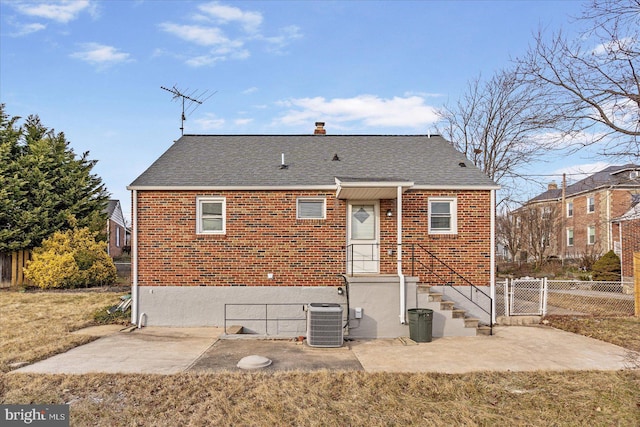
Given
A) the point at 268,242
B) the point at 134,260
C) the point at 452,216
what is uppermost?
the point at 452,216

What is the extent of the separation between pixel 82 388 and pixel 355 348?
5.33 m

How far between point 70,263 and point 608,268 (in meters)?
24.3

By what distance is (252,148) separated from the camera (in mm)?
14469

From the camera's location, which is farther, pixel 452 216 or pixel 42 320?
pixel 42 320

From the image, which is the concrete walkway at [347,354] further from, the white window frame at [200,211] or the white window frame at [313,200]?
the white window frame at [313,200]

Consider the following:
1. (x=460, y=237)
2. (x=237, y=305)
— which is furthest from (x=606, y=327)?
(x=237, y=305)

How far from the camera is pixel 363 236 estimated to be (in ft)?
40.4

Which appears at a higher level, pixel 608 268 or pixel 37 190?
pixel 37 190

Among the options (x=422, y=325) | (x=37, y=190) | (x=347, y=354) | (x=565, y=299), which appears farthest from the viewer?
(x=37, y=190)

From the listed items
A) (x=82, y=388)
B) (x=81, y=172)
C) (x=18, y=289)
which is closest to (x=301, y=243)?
(x=82, y=388)

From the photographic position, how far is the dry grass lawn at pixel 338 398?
578 cm

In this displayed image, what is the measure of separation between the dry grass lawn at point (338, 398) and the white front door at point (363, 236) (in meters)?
4.90

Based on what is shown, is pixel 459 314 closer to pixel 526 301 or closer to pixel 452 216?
pixel 452 216

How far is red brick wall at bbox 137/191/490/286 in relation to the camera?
12.1 meters
